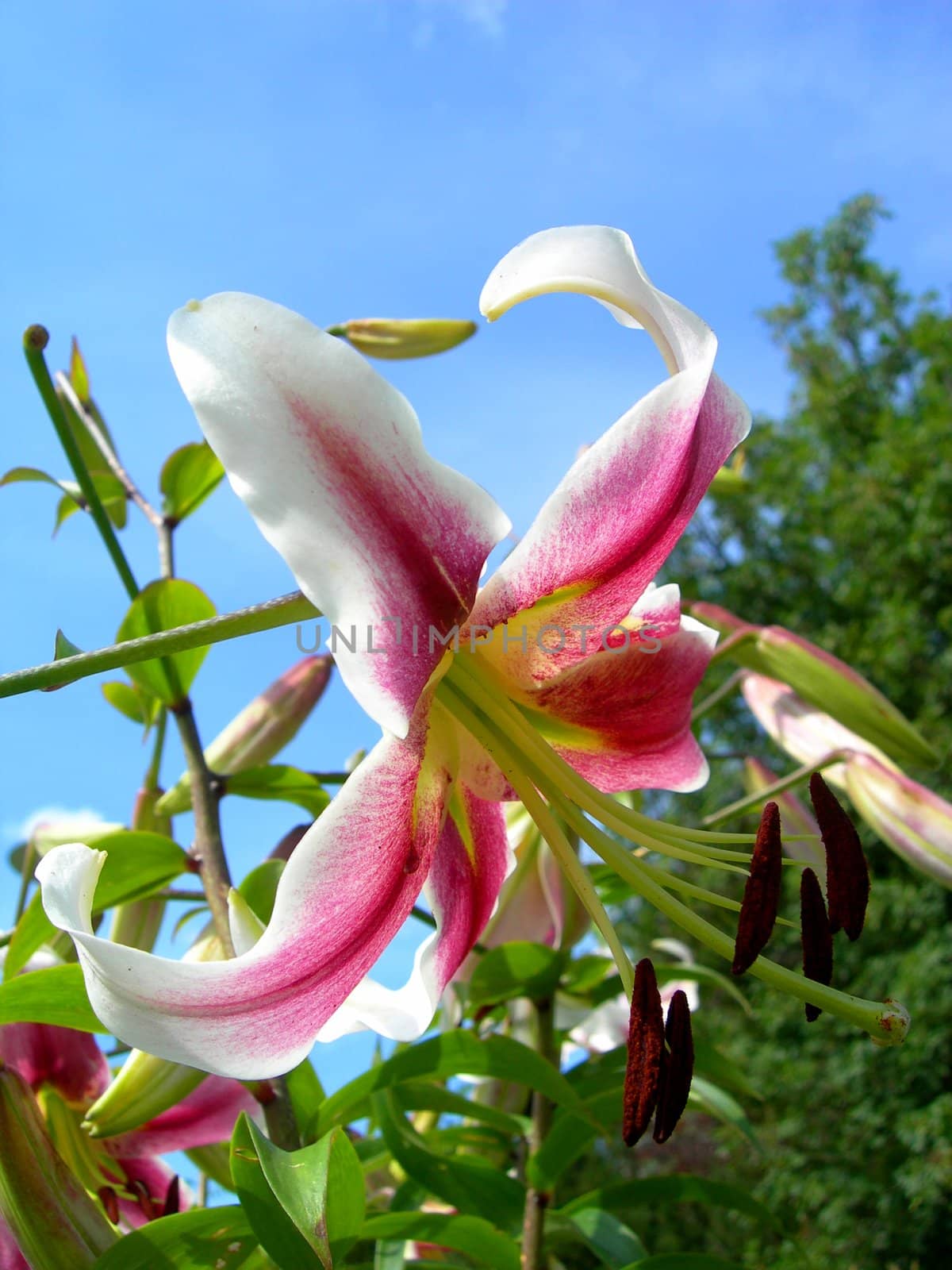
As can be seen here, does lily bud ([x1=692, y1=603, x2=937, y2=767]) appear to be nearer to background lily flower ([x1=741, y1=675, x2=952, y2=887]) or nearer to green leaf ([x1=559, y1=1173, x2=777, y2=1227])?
background lily flower ([x1=741, y1=675, x2=952, y2=887])

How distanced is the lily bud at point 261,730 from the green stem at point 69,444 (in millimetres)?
106

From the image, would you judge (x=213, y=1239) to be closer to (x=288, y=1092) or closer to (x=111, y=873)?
(x=288, y=1092)

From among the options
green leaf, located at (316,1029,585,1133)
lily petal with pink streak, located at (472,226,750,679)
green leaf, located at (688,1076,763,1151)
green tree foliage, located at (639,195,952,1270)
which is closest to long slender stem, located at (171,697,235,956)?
green leaf, located at (316,1029,585,1133)

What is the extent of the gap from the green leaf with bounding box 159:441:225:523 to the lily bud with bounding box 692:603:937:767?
0.38m

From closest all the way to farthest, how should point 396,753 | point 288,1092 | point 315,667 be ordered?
point 396,753, point 288,1092, point 315,667

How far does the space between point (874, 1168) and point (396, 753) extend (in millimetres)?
7439

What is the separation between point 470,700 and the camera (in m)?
0.50

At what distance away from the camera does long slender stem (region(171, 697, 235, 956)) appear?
0.58 metres

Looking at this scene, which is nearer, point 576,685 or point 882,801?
point 576,685

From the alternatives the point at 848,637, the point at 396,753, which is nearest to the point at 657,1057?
the point at 396,753

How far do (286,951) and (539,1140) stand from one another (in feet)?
1.32

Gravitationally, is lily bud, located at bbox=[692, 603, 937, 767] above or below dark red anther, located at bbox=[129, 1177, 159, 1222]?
above

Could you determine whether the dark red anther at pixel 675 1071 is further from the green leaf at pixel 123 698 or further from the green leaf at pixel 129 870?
the green leaf at pixel 123 698

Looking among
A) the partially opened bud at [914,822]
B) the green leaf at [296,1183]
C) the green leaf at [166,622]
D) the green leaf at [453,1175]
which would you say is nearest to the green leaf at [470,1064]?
the green leaf at [453,1175]
